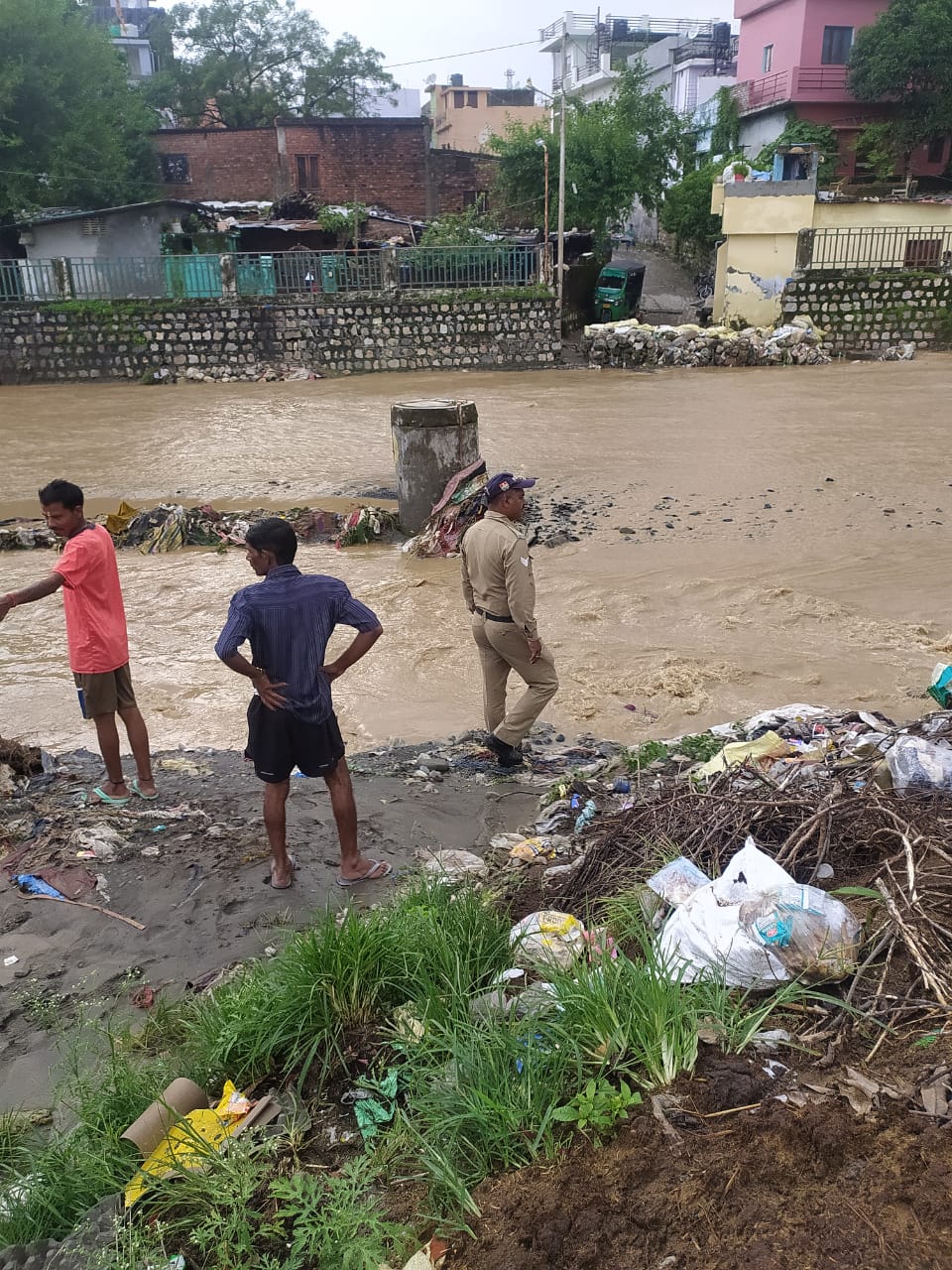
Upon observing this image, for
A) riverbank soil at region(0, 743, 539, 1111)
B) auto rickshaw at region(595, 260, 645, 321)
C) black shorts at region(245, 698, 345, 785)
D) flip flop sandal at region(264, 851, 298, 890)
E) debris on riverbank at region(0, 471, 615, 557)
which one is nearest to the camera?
riverbank soil at region(0, 743, 539, 1111)

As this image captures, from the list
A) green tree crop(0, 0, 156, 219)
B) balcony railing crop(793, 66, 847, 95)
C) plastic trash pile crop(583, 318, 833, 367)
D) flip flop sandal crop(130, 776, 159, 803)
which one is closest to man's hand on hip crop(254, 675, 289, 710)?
flip flop sandal crop(130, 776, 159, 803)

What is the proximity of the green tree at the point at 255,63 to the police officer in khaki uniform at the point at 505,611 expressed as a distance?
138 ft

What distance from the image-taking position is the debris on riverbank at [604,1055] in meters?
Answer: 1.86

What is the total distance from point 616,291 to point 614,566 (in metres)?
18.7

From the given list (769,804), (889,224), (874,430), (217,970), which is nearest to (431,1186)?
(217,970)

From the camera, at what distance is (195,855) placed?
13.9 ft

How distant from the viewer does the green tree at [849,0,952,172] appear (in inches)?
1162

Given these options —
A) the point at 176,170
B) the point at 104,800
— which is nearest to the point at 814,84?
the point at 176,170

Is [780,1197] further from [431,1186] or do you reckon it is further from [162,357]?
[162,357]

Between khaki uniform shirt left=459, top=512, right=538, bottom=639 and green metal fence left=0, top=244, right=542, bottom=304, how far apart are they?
20.2 m

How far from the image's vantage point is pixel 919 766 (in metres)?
3.45

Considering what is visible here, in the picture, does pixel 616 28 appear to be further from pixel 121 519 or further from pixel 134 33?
pixel 121 519

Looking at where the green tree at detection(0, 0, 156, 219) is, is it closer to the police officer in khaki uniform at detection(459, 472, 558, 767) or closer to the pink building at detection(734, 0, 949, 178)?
the pink building at detection(734, 0, 949, 178)

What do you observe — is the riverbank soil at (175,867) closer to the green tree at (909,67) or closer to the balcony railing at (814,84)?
the green tree at (909,67)
